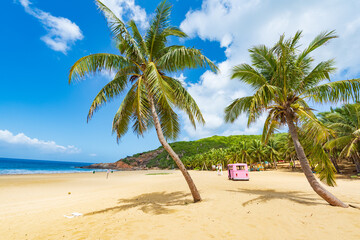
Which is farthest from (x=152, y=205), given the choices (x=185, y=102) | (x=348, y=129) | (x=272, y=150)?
(x=272, y=150)

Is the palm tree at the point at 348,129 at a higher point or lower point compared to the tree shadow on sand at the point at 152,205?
higher

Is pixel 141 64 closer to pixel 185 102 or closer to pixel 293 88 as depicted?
pixel 185 102

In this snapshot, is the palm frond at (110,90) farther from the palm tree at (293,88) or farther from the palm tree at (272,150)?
the palm tree at (272,150)

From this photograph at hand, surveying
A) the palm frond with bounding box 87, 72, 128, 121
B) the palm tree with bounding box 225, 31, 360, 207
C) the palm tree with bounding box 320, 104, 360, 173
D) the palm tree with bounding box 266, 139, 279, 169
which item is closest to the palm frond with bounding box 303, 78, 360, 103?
A: the palm tree with bounding box 225, 31, 360, 207

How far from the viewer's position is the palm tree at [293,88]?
650 cm

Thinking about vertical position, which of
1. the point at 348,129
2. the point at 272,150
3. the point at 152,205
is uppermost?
the point at 348,129

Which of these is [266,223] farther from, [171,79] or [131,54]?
[131,54]

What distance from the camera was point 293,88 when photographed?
25.4 feet

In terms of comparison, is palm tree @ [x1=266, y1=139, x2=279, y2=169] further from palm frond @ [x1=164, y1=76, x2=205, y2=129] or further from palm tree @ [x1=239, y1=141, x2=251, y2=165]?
palm frond @ [x1=164, y1=76, x2=205, y2=129]

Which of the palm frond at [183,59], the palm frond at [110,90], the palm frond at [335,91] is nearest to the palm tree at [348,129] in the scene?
the palm frond at [335,91]

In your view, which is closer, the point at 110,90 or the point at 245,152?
the point at 110,90

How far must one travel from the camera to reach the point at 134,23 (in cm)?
750

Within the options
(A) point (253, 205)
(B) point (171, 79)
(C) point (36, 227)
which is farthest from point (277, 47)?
(C) point (36, 227)

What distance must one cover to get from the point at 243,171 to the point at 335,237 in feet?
44.6
